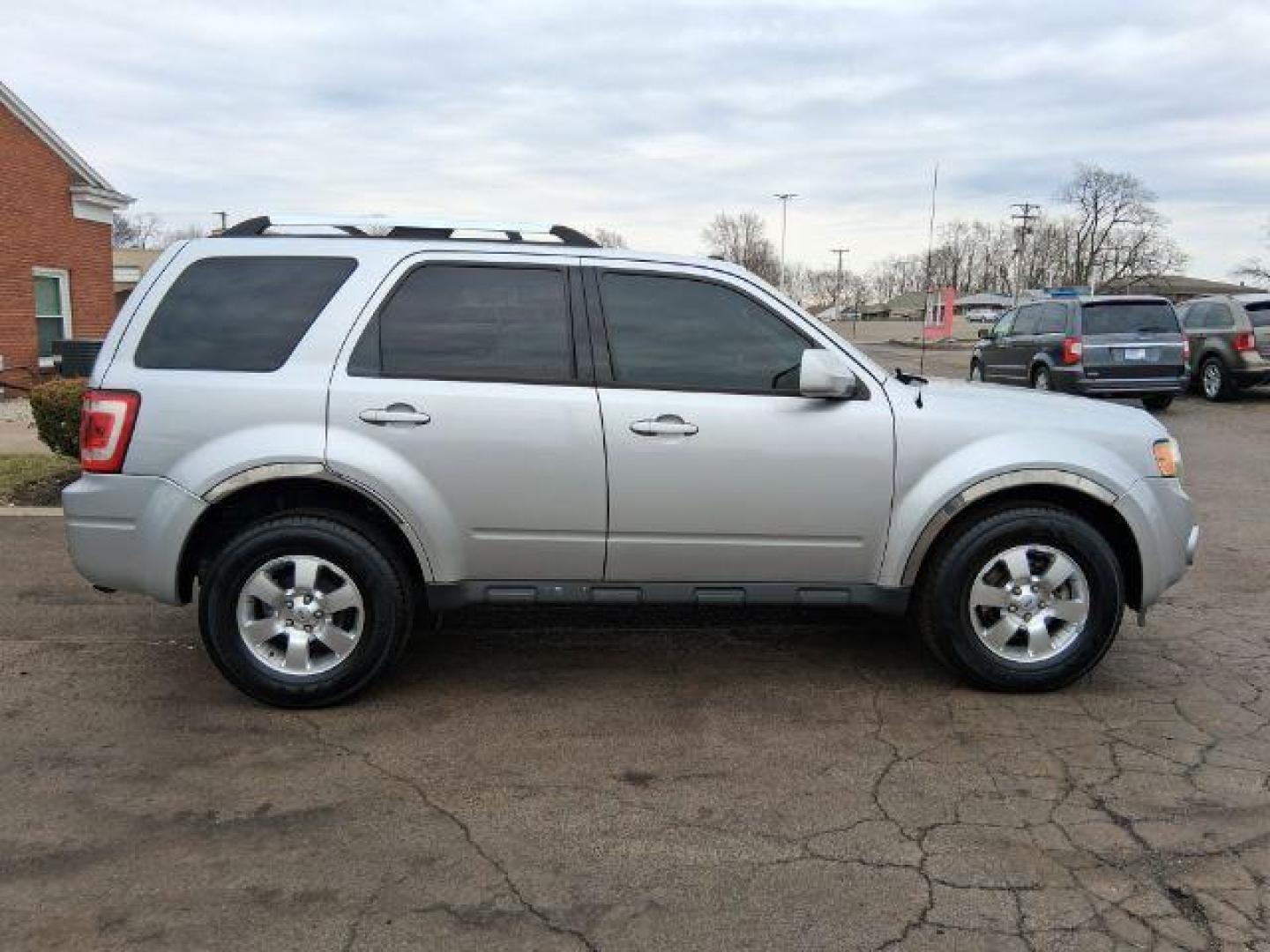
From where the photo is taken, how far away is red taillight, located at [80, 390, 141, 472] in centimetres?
413

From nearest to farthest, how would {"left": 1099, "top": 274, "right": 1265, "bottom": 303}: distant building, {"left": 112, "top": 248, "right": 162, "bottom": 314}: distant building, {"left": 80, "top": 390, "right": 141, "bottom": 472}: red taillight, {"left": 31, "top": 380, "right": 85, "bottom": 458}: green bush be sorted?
{"left": 80, "top": 390, "right": 141, "bottom": 472}: red taillight < {"left": 31, "top": 380, "right": 85, "bottom": 458}: green bush < {"left": 112, "top": 248, "right": 162, "bottom": 314}: distant building < {"left": 1099, "top": 274, "right": 1265, "bottom": 303}: distant building

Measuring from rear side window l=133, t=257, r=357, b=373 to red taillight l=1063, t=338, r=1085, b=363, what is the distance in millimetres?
12636

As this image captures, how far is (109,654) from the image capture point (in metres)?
4.95

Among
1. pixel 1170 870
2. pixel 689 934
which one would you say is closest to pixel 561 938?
pixel 689 934

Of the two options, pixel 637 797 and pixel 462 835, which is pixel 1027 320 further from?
pixel 462 835

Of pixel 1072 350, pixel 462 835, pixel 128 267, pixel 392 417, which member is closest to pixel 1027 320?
pixel 1072 350

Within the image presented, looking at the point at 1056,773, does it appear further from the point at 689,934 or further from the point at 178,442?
the point at 178,442

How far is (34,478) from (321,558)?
6071 mm

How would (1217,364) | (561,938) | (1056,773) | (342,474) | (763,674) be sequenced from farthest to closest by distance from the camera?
(1217,364) < (763,674) < (342,474) < (1056,773) < (561,938)

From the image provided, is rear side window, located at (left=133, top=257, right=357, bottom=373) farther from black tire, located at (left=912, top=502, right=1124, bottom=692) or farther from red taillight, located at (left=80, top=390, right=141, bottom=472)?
black tire, located at (left=912, top=502, right=1124, bottom=692)

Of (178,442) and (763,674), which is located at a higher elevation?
(178,442)

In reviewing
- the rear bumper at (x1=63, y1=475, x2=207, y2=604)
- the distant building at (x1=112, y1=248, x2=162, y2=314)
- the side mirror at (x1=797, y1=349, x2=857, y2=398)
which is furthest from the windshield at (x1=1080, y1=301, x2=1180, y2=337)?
the distant building at (x1=112, y1=248, x2=162, y2=314)

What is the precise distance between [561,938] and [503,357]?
92.0 inches

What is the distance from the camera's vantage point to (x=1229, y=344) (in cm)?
1667
